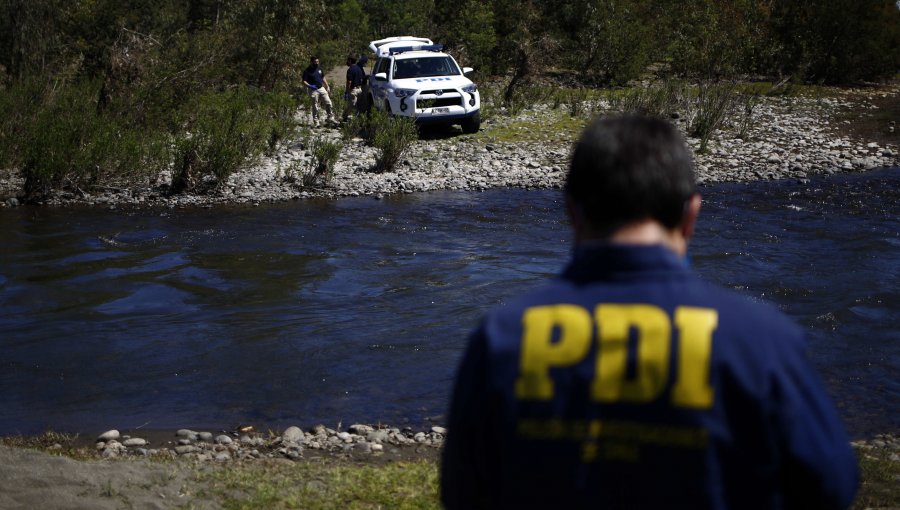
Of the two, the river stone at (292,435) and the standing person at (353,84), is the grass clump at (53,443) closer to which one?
the river stone at (292,435)

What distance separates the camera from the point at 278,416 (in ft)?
25.8

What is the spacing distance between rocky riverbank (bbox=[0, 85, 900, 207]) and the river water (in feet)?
2.13

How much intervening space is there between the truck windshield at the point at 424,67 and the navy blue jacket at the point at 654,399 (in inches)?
787

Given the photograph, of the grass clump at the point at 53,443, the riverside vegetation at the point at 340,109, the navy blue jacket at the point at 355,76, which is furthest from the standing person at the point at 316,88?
the grass clump at the point at 53,443

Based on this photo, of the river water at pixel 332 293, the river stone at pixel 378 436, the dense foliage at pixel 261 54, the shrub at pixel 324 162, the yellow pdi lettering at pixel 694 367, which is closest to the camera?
the yellow pdi lettering at pixel 694 367

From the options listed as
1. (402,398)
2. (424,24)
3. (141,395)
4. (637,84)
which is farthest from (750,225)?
(424,24)

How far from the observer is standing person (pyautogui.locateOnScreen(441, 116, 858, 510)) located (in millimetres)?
1938

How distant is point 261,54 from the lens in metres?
27.3

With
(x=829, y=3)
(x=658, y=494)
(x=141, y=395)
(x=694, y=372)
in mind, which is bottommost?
(x=141, y=395)

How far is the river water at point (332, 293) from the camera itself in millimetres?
8328

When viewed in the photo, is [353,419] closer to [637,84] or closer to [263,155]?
[263,155]

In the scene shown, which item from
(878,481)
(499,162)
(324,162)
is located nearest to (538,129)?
(499,162)

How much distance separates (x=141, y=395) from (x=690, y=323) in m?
7.24

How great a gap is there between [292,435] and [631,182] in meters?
5.49
